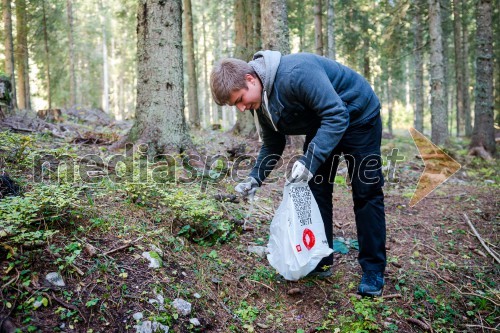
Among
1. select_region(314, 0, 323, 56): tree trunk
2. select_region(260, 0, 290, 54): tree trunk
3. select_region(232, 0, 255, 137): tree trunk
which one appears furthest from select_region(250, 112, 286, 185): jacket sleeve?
select_region(314, 0, 323, 56): tree trunk

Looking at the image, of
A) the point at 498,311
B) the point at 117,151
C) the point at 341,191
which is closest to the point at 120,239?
the point at 117,151

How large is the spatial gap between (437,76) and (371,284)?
9.11 meters

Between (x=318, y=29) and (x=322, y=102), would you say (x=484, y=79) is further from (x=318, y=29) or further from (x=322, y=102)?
(x=322, y=102)

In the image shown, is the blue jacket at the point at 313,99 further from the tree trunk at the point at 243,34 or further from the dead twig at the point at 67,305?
the tree trunk at the point at 243,34

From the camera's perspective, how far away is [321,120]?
263 centimetres

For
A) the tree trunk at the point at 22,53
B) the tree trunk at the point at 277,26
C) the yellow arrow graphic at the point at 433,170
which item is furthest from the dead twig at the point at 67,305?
the tree trunk at the point at 22,53

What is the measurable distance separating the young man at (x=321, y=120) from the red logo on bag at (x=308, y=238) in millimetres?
325

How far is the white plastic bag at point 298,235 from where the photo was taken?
2.73m

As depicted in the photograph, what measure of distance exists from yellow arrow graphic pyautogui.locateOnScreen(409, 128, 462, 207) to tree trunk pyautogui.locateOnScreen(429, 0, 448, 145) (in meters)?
0.45

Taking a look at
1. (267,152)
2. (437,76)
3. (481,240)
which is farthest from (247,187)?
(437,76)

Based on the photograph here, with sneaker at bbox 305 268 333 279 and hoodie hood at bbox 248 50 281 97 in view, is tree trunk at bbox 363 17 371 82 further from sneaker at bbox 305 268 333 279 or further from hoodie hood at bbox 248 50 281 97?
hoodie hood at bbox 248 50 281 97

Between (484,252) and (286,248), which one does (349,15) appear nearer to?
(484,252)

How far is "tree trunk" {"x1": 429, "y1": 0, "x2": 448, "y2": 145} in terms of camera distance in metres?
10.1

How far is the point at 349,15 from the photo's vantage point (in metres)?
15.9
